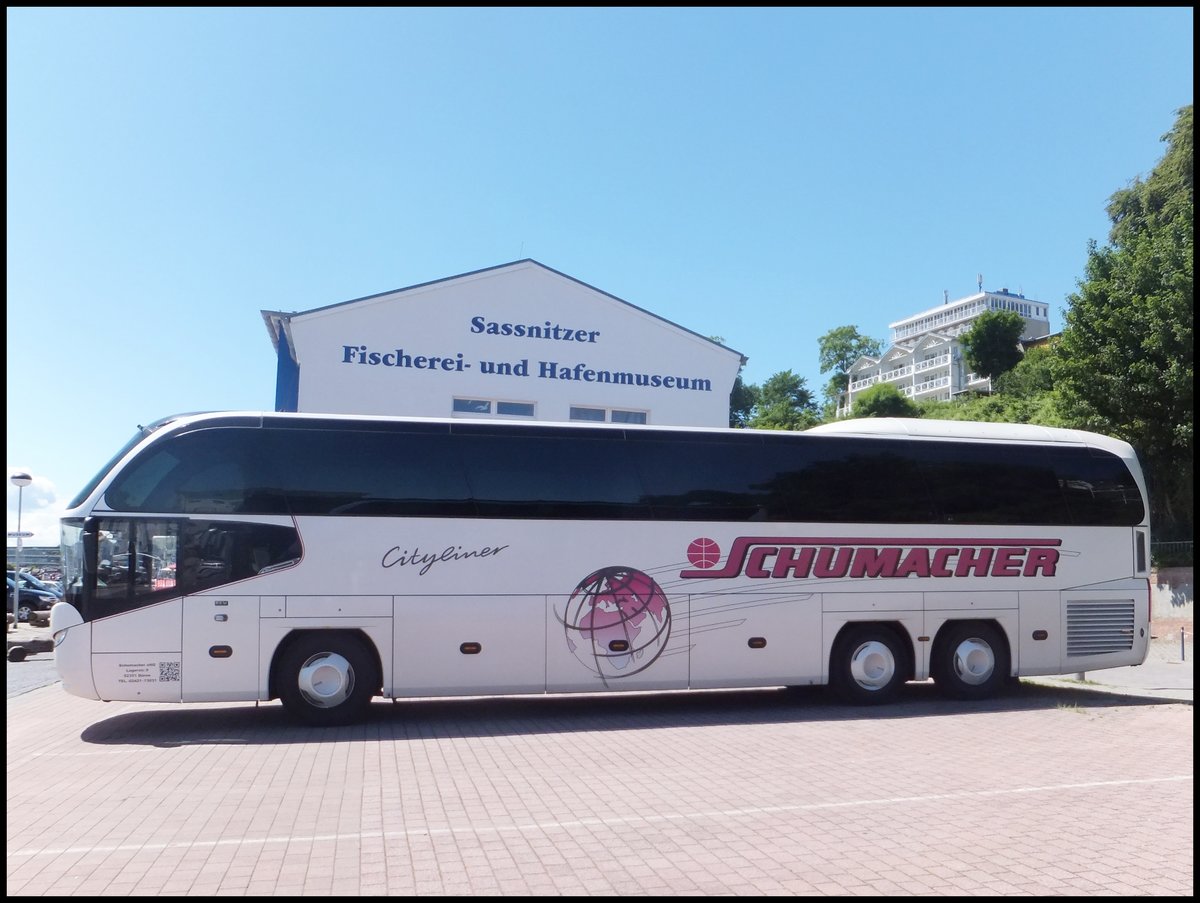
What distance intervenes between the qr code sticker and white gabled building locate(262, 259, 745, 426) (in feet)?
44.2

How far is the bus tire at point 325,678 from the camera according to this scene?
10.6 m

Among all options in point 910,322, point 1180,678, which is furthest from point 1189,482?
point 910,322

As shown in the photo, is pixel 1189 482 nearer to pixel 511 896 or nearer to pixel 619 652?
pixel 619 652

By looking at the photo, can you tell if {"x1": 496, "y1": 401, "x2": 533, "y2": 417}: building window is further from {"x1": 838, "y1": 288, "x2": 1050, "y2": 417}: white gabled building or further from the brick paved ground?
{"x1": 838, "y1": 288, "x2": 1050, "y2": 417}: white gabled building

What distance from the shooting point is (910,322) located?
17338cm

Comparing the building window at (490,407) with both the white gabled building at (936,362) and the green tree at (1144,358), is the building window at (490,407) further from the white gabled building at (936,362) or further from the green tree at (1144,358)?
the white gabled building at (936,362)

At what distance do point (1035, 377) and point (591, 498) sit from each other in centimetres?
4906

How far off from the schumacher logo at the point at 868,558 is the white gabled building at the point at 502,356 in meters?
13.4

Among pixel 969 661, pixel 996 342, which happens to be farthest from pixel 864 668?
pixel 996 342

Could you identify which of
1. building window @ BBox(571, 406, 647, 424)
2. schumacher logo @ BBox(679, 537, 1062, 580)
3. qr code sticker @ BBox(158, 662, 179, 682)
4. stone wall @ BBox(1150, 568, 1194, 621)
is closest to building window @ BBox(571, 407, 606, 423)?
building window @ BBox(571, 406, 647, 424)

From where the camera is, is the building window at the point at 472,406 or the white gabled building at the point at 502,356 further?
the building window at the point at 472,406

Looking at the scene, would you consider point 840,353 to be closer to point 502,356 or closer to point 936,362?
point 936,362

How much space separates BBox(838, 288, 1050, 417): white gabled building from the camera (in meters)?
115

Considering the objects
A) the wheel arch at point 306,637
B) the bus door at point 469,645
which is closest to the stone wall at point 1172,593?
the bus door at point 469,645
